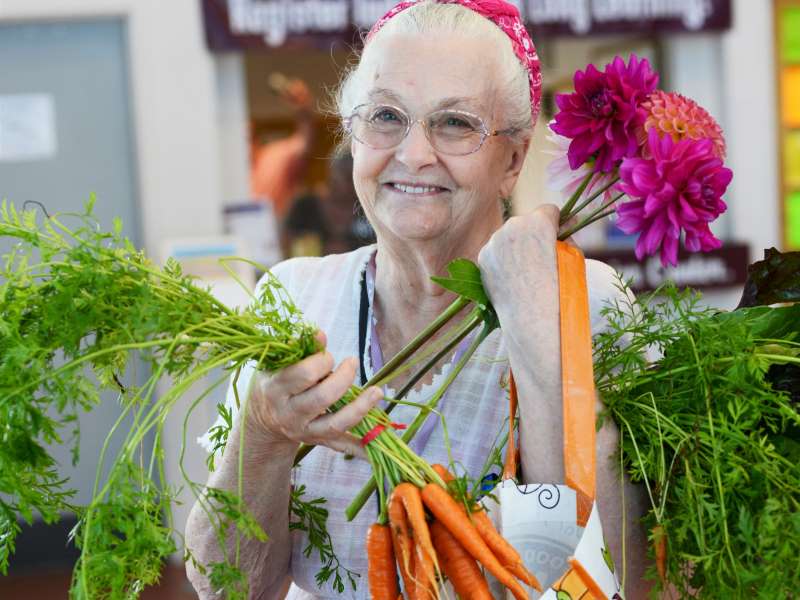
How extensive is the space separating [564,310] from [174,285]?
0.54 metres

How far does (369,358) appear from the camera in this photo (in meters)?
1.99

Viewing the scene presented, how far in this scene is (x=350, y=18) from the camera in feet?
18.8

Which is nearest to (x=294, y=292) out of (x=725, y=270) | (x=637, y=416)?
(x=637, y=416)

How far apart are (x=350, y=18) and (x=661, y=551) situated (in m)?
4.72

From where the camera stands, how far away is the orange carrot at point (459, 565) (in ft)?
4.71

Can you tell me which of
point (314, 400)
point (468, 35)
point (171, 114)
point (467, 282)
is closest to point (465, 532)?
point (314, 400)

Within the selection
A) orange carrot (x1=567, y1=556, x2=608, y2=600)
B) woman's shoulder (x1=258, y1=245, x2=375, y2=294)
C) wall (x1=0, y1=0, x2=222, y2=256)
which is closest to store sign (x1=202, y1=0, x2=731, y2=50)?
wall (x1=0, y1=0, x2=222, y2=256)

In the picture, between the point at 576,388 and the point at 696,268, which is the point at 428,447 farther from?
the point at 696,268

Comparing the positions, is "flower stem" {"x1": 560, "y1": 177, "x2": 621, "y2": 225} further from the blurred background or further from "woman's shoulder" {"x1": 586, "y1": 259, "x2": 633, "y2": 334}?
the blurred background

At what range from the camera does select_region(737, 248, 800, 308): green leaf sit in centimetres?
161

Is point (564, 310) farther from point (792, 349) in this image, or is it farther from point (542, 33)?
point (542, 33)

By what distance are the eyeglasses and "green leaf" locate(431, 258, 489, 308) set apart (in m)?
0.30

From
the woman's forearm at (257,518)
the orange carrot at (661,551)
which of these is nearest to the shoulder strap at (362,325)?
the woman's forearm at (257,518)

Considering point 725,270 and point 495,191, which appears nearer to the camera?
point 495,191
